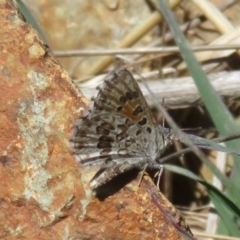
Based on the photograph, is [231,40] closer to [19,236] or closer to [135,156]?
[135,156]

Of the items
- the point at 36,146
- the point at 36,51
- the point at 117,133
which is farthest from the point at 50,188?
the point at 36,51

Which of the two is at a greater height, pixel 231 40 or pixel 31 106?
pixel 231 40

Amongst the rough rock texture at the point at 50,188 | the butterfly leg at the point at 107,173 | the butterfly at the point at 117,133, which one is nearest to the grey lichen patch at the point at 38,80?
the rough rock texture at the point at 50,188

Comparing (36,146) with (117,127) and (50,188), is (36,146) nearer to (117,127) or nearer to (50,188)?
(50,188)

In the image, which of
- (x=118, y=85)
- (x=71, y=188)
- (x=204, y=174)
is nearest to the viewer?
(x=118, y=85)

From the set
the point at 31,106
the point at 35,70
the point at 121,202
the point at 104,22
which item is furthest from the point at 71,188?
the point at 104,22

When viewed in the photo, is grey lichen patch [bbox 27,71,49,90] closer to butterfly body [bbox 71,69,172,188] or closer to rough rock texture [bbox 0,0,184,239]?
rough rock texture [bbox 0,0,184,239]
